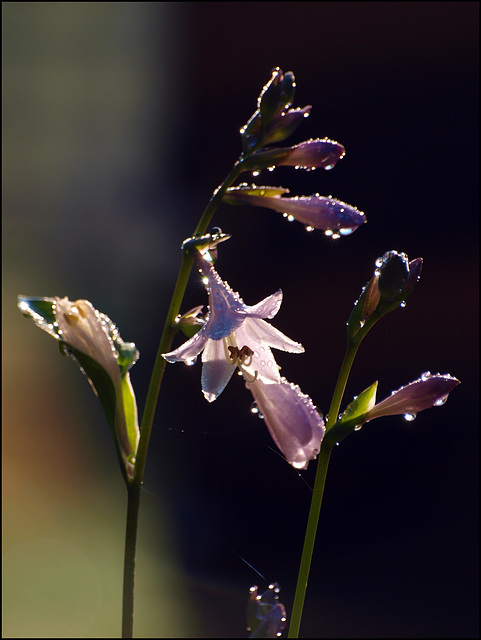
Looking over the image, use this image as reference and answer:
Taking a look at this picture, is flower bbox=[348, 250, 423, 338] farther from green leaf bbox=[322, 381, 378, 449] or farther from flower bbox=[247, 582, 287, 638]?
flower bbox=[247, 582, 287, 638]

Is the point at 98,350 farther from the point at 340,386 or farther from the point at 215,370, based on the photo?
→ the point at 340,386

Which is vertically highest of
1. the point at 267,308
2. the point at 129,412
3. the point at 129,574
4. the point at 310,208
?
the point at 310,208

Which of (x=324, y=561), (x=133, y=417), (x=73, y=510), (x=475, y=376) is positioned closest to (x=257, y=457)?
(x=324, y=561)

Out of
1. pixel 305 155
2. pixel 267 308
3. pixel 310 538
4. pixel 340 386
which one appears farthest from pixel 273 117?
pixel 310 538

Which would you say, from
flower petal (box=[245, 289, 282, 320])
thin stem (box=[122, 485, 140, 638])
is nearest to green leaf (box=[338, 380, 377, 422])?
flower petal (box=[245, 289, 282, 320])

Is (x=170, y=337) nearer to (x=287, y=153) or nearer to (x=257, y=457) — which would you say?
(x=287, y=153)

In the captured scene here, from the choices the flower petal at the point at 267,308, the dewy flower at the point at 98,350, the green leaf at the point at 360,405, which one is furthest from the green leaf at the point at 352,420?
the dewy flower at the point at 98,350

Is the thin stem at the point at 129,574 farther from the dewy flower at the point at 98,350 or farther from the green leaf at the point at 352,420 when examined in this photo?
the green leaf at the point at 352,420
